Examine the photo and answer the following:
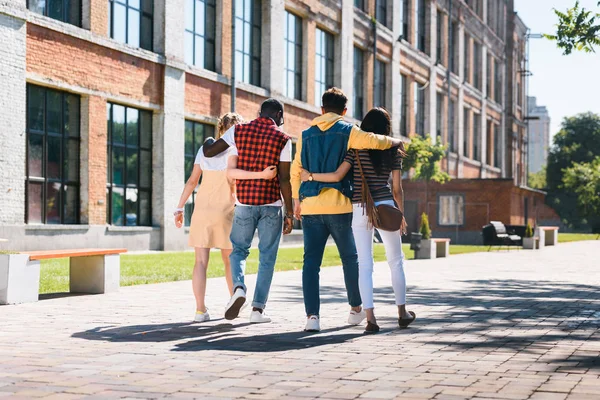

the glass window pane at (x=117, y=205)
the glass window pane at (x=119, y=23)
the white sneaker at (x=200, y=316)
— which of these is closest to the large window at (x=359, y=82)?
the glass window pane at (x=119, y=23)

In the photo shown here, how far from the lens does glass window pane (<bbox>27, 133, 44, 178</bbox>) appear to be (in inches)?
834

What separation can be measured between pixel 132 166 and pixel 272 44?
8833 mm

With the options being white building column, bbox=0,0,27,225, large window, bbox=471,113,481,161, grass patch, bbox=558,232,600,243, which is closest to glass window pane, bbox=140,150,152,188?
white building column, bbox=0,0,27,225

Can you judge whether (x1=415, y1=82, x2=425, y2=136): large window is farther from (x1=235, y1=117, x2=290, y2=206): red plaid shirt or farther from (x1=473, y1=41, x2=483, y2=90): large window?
(x1=235, y1=117, x2=290, y2=206): red plaid shirt

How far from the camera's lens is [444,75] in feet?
173

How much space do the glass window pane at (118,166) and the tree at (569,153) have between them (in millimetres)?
61320

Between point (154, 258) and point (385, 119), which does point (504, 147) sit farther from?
point (385, 119)

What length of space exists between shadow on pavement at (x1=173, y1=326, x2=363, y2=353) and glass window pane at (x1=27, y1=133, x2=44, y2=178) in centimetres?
1503

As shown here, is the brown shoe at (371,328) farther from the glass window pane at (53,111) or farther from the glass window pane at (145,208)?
the glass window pane at (145,208)


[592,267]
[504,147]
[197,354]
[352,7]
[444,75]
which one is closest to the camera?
[197,354]

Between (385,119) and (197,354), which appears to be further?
(385,119)

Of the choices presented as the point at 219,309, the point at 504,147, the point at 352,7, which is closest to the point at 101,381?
the point at 219,309

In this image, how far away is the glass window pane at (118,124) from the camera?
24156mm

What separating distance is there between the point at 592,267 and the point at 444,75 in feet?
114
